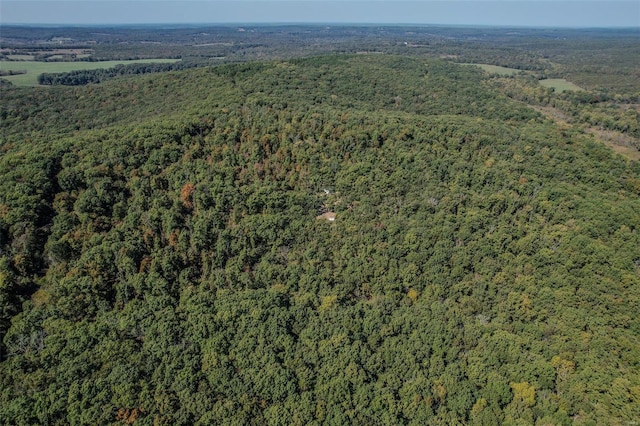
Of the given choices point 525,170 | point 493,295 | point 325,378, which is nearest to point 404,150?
point 525,170

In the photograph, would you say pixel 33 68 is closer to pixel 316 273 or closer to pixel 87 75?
pixel 87 75

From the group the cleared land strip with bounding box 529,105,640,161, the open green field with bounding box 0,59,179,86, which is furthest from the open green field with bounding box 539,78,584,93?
the open green field with bounding box 0,59,179,86

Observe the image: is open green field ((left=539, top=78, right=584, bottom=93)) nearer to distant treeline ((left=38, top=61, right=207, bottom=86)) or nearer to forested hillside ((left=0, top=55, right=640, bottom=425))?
forested hillside ((left=0, top=55, right=640, bottom=425))

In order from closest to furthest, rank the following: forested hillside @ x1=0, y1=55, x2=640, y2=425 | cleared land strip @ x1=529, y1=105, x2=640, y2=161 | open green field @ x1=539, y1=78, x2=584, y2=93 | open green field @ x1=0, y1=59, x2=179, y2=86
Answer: forested hillside @ x1=0, y1=55, x2=640, y2=425 → cleared land strip @ x1=529, y1=105, x2=640, y2=161 → open green field @ x1=0, y1=59, x2=179, y2=86 → open green field @ x1=539, y1=78, x2=584, y2=93

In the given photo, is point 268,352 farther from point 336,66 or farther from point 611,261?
point 336,66

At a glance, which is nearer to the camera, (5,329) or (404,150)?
(5,329)

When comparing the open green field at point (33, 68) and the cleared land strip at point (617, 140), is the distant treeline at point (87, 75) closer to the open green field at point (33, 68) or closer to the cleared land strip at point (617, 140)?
the open green field at point (33, 68)
